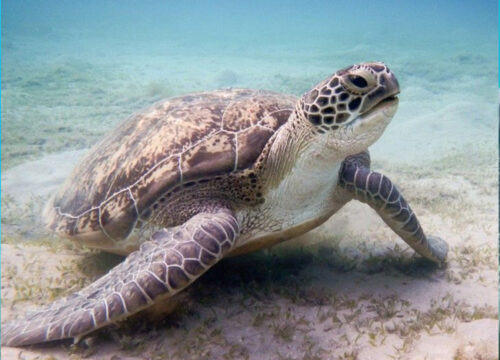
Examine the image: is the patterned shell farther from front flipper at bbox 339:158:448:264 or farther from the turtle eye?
the turtle eye

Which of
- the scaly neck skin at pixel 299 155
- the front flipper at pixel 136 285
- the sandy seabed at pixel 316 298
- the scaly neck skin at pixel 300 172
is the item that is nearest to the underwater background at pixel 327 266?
the sandy seabed at pixel 316 298

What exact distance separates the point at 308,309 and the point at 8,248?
2.92 metres

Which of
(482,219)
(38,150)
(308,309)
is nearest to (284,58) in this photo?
(38,150)

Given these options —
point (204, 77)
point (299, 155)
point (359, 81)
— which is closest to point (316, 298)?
point (299, 155)

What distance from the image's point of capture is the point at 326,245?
Result: 11.1ft

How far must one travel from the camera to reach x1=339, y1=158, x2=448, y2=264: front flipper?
2801 millimetres

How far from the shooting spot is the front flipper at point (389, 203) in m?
2.80

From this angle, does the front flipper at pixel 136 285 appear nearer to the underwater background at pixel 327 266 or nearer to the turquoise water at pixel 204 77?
the underwater background at pixel 327 266

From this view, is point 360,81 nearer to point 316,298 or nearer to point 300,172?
point 300,172

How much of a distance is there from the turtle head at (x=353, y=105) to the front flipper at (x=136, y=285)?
920mm

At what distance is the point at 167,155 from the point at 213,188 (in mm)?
447

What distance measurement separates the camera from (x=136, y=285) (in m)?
2.07

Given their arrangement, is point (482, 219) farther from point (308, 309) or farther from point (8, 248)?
point (8, 248)


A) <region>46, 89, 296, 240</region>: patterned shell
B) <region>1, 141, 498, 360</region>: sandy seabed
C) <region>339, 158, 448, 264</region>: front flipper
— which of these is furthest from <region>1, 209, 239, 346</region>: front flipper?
<region>339, 158, 448, 264</region>: front flipper
